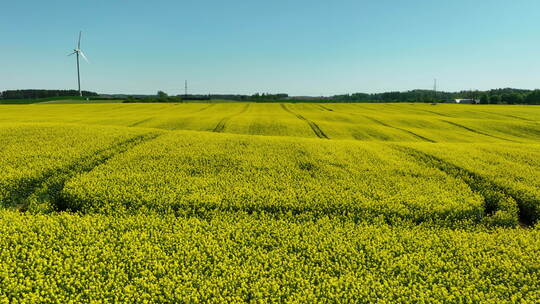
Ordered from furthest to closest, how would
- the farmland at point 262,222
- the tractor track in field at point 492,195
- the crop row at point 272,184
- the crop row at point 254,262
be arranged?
the tractor track in field at point 492,195 → the crop row at point 272,184 → the farmland at point 262,222 → the crop row at point 254,262

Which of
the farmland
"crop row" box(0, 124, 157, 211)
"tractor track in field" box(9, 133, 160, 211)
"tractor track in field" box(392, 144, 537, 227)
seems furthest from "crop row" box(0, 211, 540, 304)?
"crop row" box(0, 124, 157, 211)

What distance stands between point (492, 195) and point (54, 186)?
24687mm

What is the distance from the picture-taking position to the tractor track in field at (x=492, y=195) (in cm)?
1444

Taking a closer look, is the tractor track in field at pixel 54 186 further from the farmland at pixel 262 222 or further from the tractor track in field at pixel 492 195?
the tractor track in field at pixel 492 195

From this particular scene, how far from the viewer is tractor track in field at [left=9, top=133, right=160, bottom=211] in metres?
14.2

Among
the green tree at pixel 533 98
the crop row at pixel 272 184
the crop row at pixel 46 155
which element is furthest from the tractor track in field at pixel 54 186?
the green tree at pixel 533 98

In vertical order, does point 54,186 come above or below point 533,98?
below

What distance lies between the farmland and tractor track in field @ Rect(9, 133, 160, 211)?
0.28 ft

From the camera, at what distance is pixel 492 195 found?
15.8m

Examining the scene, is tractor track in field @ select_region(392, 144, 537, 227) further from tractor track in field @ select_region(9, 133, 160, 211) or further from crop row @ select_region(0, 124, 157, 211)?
crop row @ select_region(0, 124, 157, 211)

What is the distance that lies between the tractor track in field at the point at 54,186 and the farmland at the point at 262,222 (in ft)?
0.28

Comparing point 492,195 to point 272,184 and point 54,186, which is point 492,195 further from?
point 54,186

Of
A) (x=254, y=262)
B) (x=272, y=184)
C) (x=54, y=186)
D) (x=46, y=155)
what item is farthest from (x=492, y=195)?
(x=46, y=155)

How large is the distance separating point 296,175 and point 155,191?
8297 millimetres
